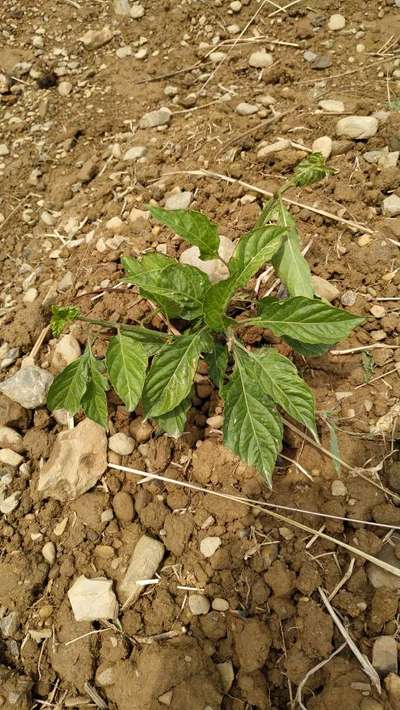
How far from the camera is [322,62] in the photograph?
2.79 m

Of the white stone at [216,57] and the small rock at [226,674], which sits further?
the white stone at [216,57]

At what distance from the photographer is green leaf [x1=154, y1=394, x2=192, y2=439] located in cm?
174

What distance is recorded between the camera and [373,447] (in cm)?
176

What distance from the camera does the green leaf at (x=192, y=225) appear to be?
5.68 feet

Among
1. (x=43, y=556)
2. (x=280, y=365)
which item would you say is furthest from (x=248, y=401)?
(x=43, y=556)

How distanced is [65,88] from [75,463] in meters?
2.42

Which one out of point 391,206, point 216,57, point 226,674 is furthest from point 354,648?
point 216,57

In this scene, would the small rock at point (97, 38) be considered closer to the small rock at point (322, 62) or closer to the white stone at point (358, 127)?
the small rock at point (322, 62)

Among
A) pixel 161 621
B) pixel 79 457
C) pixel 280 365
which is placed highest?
pixel 280 365

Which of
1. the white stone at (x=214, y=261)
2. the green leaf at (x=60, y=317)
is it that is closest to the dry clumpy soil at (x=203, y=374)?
the white stone at (x=214, y=261)

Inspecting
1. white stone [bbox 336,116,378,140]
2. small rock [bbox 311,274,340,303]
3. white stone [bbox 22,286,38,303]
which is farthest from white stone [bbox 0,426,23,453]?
white stone [bbox 336,116,378,140]

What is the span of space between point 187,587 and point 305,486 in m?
0.47

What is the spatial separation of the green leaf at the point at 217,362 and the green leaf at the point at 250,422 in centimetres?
7

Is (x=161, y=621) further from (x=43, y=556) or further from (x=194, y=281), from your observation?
(x=194, y=281)
